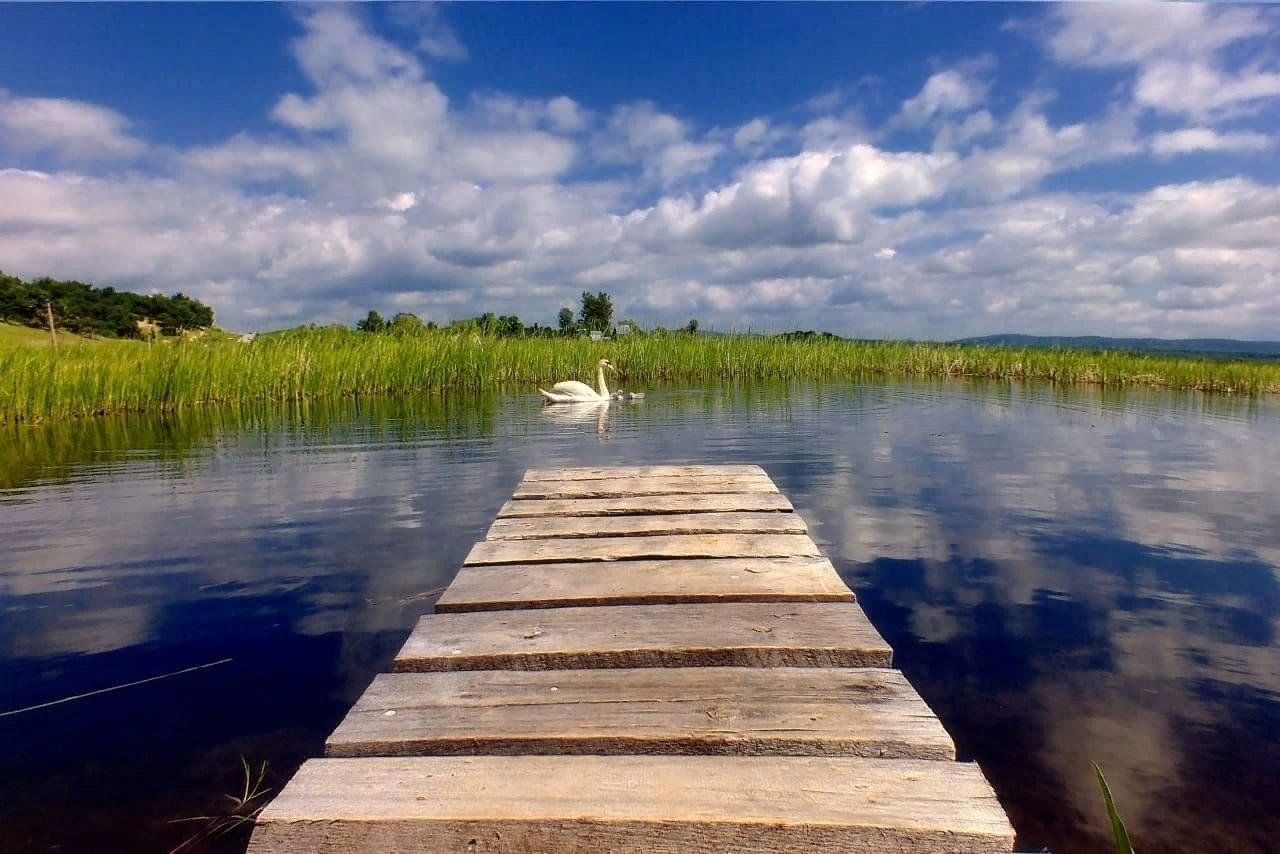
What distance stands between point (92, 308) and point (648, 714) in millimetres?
39739

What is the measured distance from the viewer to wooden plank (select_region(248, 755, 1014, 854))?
1.48 metres

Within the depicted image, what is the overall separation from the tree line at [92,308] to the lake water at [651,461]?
87.1 ft

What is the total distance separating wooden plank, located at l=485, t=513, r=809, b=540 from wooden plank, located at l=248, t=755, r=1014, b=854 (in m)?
2.04

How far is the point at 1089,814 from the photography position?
241 centimetres

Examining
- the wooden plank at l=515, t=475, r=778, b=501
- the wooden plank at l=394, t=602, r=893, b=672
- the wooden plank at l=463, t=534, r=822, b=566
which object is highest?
the wooden plank at l=515, t=475, r=778, b=501

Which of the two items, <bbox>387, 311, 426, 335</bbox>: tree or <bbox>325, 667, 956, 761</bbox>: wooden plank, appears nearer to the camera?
<bbox>325, 667, 956, 761</bbox>: wooden plank

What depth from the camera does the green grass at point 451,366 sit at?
46.1 ft

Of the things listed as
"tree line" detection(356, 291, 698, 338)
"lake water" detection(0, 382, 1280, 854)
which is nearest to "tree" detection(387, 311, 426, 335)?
"tree line" detection(356, 291, 698, 338)

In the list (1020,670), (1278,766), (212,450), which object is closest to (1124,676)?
(1020,670)

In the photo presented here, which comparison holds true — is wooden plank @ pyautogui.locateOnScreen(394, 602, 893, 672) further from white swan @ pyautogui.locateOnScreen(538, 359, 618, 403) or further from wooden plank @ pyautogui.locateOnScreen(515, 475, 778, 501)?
white swan @ pyautogui.locateOnScreen(538, 359, 618, 403)

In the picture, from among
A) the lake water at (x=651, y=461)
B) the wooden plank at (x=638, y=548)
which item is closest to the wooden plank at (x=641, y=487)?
the lake water at (x=651, y=461)

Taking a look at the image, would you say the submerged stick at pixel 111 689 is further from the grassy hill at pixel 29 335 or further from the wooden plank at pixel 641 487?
the grassy hill at pixel 29 335

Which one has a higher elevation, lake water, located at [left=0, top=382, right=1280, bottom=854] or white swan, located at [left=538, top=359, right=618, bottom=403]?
white swan, located at [left=538, top=359, right=618, bottom=403]

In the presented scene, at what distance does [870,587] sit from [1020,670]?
1115mm
